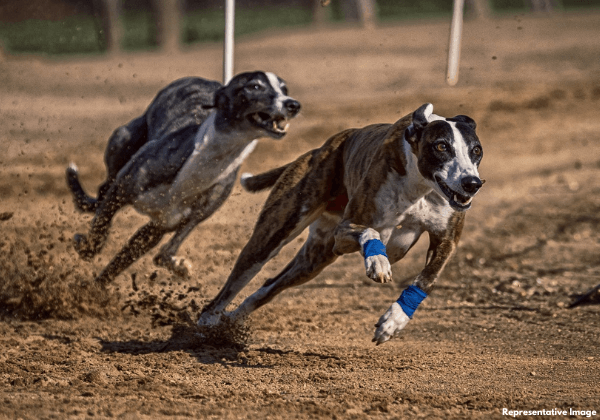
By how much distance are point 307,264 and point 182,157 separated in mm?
1303

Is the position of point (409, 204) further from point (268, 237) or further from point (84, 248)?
point (84, 248)

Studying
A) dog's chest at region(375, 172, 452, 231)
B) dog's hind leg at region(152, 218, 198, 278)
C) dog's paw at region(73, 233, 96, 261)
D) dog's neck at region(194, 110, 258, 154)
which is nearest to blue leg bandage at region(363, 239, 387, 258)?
dog's chest at region(375, 172, 452, 231)

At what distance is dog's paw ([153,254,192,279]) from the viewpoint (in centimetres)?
602

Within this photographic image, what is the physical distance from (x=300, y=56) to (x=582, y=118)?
661 cm

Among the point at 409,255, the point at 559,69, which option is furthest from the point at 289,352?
the point at 559,69

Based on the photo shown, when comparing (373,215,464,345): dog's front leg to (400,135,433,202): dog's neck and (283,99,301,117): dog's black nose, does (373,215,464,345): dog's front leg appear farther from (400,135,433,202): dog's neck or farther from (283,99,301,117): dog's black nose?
(283,99,301,117): dog's black nose

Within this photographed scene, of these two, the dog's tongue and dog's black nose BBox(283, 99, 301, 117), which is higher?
dog's black nose BBox(283, 99, 301, 117)

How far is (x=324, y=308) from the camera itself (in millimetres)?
5852

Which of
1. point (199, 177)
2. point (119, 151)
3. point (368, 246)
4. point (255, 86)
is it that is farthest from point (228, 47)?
point (368, 246)

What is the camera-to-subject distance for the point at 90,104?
1497 cm

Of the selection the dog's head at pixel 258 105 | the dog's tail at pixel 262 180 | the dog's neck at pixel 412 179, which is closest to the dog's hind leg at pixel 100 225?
the dog's head at pixel 258 105

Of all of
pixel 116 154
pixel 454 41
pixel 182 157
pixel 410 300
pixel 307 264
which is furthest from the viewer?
pixel 454 41

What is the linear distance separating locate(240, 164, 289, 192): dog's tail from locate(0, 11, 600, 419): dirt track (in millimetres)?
871

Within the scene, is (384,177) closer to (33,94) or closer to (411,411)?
(411,411)
